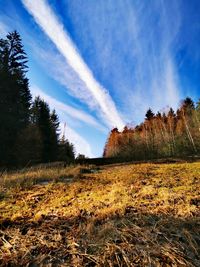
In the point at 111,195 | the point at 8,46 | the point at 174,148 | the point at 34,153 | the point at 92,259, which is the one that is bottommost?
the point at 92,259

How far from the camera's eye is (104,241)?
2.00m

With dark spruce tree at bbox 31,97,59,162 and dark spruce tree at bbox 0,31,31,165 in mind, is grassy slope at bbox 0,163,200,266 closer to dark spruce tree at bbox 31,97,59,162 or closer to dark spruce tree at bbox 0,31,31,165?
dark spruce tree at bbox 0,31,31,165

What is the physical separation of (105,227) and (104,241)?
1.00 ft

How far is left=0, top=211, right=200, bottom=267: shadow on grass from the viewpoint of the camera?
173cm

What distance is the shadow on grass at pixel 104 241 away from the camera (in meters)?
1.73

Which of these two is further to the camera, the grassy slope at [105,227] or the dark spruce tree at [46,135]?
the dark spruce tree at [46,135]

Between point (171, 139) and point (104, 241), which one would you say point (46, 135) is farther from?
point (104, 241)

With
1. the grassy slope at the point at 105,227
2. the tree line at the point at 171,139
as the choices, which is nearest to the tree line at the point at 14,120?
the tree line at the point at 171,139

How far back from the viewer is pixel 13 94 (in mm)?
20766

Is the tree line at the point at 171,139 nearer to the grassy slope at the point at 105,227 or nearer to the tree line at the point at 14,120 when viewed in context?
the tree line at the point at 14,120

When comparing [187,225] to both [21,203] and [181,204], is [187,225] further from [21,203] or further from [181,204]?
[21,203]

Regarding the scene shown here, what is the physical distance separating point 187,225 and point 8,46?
983 inches

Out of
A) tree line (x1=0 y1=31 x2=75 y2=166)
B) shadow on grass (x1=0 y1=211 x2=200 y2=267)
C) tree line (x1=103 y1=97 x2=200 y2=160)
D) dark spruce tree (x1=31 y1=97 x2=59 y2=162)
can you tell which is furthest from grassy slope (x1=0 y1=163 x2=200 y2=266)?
tree line (x1=103 y1=97 x2=200 y2=160)

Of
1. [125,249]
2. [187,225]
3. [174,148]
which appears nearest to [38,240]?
[125,249]
